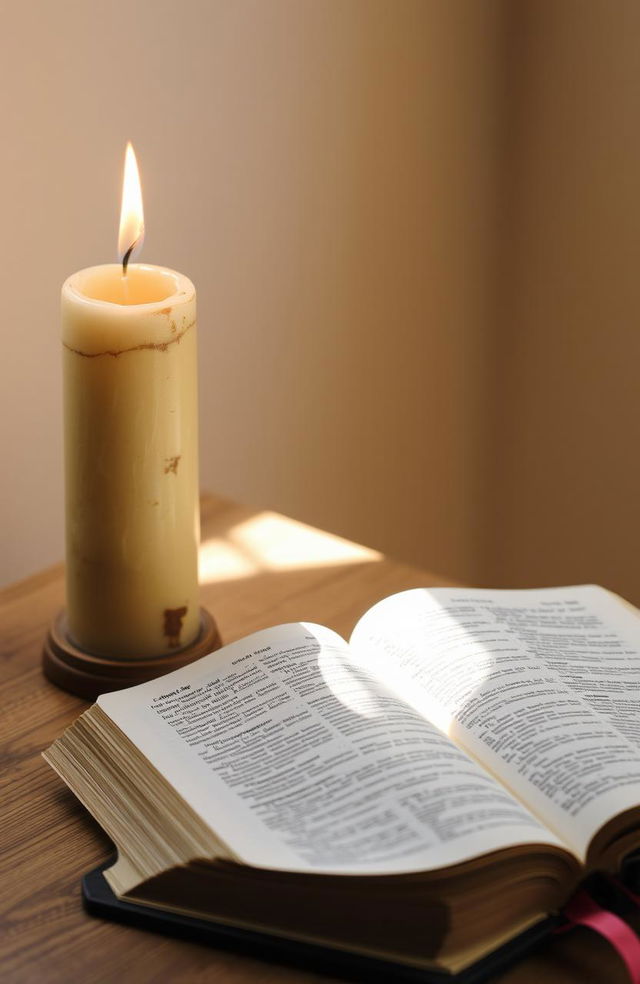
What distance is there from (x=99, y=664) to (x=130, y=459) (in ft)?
0.47

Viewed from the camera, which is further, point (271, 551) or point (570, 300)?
point (570, 300)

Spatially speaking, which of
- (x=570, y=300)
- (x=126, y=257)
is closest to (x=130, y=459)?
(x=126, y=257)

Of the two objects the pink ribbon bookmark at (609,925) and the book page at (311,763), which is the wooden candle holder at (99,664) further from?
the pink ribbon bookmark at (609,925)

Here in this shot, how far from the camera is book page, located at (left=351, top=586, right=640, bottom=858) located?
593 mm

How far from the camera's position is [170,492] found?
74cm

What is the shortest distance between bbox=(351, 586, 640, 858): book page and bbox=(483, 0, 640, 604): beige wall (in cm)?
78

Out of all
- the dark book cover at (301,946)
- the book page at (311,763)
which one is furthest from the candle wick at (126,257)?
the dark book cover at (301,946)

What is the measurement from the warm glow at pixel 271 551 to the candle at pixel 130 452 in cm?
17

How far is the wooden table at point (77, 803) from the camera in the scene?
0.57 metres

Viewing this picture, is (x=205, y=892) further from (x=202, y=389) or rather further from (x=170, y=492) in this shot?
(x=202, y=389)

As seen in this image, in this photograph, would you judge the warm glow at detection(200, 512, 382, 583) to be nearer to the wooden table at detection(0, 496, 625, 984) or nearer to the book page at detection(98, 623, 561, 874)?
the wooden table at detection(0, 496, 625, 984)

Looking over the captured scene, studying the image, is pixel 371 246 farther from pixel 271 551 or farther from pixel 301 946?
pixel 301 946

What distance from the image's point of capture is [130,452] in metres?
0.71

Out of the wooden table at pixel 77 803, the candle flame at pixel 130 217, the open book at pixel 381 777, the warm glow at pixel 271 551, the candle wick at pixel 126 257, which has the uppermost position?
the candle flame at pixel 130 217
